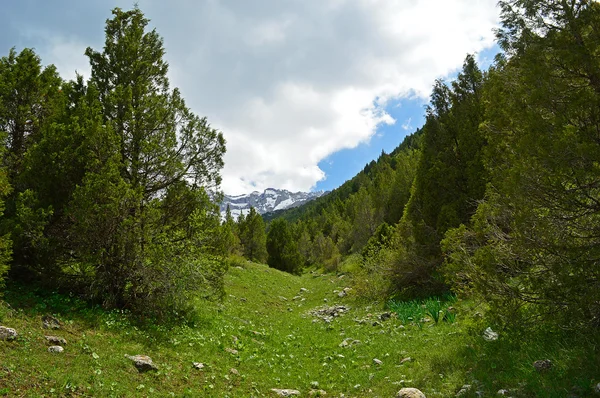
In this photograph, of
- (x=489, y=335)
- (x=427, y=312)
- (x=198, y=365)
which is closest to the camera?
(x=489, y=335)

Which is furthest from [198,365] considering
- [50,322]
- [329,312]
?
[329,312]

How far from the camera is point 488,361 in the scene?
736cm

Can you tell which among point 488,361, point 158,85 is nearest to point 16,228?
point 158,85

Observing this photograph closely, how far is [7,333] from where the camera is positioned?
7051 millimetres

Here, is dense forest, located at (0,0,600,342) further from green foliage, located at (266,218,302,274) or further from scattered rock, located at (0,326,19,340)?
green foliage, located at (266,218,302,274)

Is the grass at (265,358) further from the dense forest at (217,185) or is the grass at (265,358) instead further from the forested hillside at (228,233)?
the dense forest at (217,185)

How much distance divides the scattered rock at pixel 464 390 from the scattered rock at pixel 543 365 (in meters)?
1.25

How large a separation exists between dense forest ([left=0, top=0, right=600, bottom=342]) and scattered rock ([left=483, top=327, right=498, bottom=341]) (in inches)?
37.3

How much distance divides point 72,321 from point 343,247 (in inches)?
2195

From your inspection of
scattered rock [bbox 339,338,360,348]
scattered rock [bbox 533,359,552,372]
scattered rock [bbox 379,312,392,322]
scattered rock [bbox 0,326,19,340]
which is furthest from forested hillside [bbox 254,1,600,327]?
scattered rock [bbox 0,326,19,340]

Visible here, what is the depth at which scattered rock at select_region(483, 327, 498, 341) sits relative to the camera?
8441 mm

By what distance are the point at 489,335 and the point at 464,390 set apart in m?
2.54

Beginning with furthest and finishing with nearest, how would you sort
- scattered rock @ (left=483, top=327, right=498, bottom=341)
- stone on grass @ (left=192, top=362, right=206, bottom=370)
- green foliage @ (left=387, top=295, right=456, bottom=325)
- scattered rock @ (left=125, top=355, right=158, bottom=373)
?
green foliage @ (left=387, top=295, right=456, bottom=325)
stone on grass @ (left=192, top=362, right=206, bottom=370)
scattered rock @ (left=483, top=327, right=498, bottom=341)
scattered rock @ (left=125, top=355, right=158, bottom=373)

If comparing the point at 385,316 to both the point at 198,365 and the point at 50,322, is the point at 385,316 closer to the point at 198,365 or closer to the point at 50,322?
the point at 198,365
